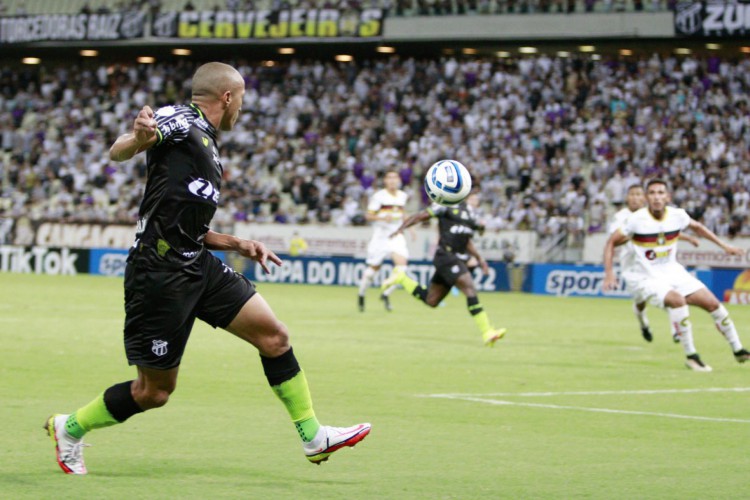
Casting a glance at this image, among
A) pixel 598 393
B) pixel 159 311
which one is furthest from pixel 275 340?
pixel 598 393

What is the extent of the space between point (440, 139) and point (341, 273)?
746 centimetres

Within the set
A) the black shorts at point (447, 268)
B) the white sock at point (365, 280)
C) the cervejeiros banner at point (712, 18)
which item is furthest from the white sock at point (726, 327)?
the cervejeiros banner at point (712, 18)

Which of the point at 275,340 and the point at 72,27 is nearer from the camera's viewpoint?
the point at 275,340

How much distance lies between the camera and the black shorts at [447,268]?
17.9 m

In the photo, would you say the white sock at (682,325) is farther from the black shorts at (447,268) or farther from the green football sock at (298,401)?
the green football sock at (298,401)

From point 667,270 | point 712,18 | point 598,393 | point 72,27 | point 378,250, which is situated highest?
point 712,18

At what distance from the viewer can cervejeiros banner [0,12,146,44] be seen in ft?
159

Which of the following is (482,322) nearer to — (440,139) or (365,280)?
(365,280)

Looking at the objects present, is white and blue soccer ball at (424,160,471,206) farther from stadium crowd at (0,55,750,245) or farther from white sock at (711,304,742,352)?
stadium crowd at (0,55,750,245)

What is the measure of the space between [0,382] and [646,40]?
33108 millimetres

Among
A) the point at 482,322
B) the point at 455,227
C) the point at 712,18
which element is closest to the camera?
the point at 482,322

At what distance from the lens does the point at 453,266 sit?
58.8 feet

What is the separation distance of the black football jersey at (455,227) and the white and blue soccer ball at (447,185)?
382 cm

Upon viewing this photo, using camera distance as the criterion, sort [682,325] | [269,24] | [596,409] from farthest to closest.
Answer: [269,24] → [682,325] → [596,409]
